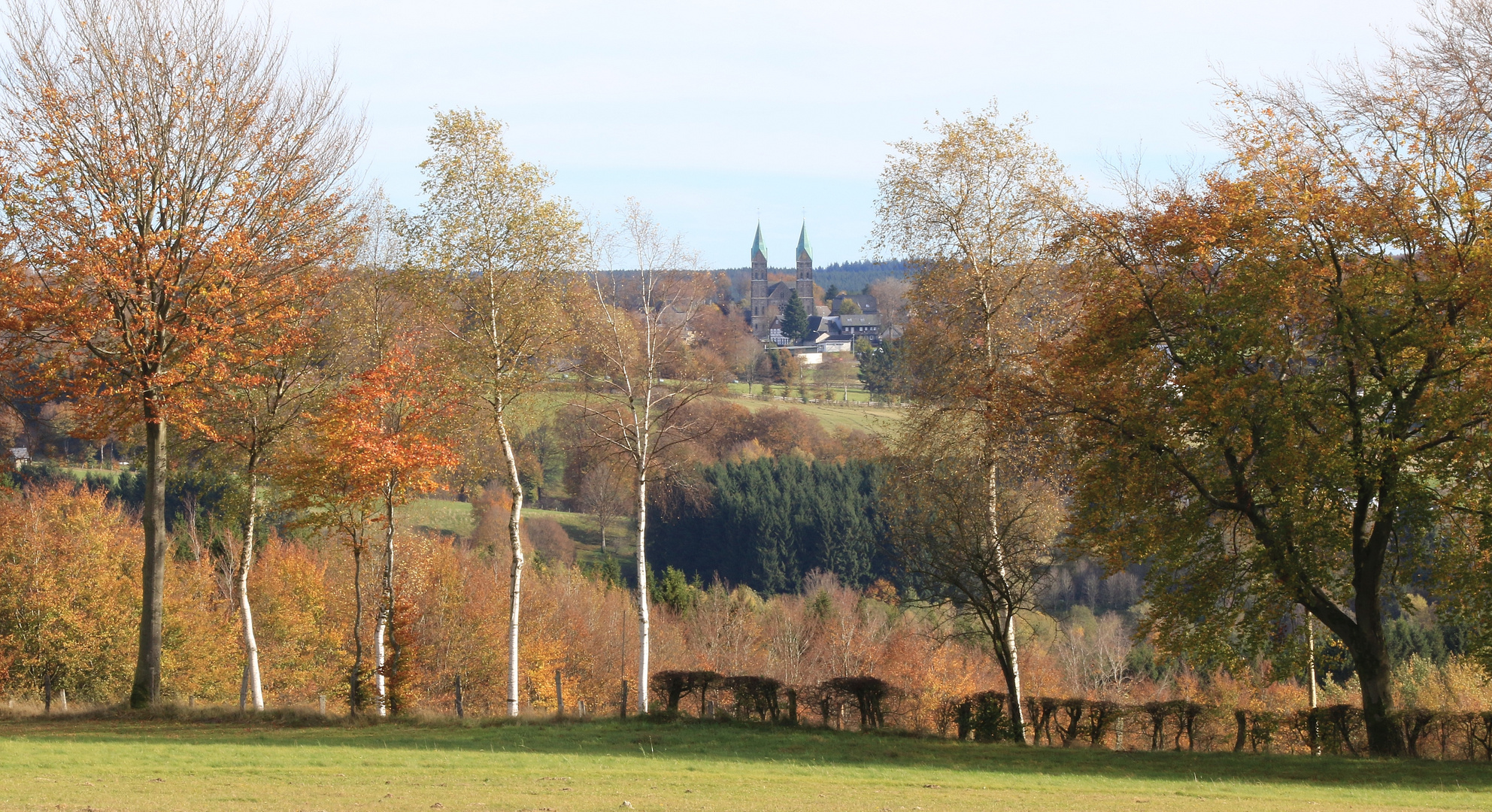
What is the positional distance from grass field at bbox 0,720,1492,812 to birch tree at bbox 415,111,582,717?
23.9 ft

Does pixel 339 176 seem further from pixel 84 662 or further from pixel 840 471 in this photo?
pixel 840 471

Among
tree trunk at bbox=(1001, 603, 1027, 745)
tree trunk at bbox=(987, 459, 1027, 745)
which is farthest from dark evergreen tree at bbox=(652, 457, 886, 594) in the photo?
tree trunk at bbox=(1001, 603, 1027, 745)

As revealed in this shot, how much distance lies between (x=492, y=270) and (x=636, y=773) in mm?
13372

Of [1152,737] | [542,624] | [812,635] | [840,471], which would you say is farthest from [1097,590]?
[1152,737]

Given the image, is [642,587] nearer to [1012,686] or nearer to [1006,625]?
[1006,625]

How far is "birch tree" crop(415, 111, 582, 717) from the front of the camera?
24.1 meters

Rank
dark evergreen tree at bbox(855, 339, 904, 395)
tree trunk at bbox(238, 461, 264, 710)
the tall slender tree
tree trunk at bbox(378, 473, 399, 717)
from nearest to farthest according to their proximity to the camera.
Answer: tree trunk at bbox(378, 473, 399, 717)
the tall slender tree
tree trunk at bbox(238, 461, 264, 710)
dark evergreen tree at bbox(855, 339, 904, 395)

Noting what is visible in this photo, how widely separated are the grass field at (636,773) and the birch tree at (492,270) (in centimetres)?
728

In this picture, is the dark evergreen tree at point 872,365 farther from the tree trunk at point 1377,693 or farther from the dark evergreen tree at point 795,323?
the tree trunk at point 1377,693

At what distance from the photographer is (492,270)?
79.9 ft

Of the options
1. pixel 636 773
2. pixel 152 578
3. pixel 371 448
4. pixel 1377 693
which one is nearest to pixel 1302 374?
pixel 1377 693

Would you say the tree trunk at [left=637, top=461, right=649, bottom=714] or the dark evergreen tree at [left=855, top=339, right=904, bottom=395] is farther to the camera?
the dark evergreen tree at [left=855, top=339, right=904, bottom=395]

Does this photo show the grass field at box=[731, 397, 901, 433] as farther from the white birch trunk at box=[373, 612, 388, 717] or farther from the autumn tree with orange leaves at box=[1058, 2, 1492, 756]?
the autumn tree with orange leaves at box=[1058, 2, 1492, 756]

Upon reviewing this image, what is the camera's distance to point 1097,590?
83062 mm
